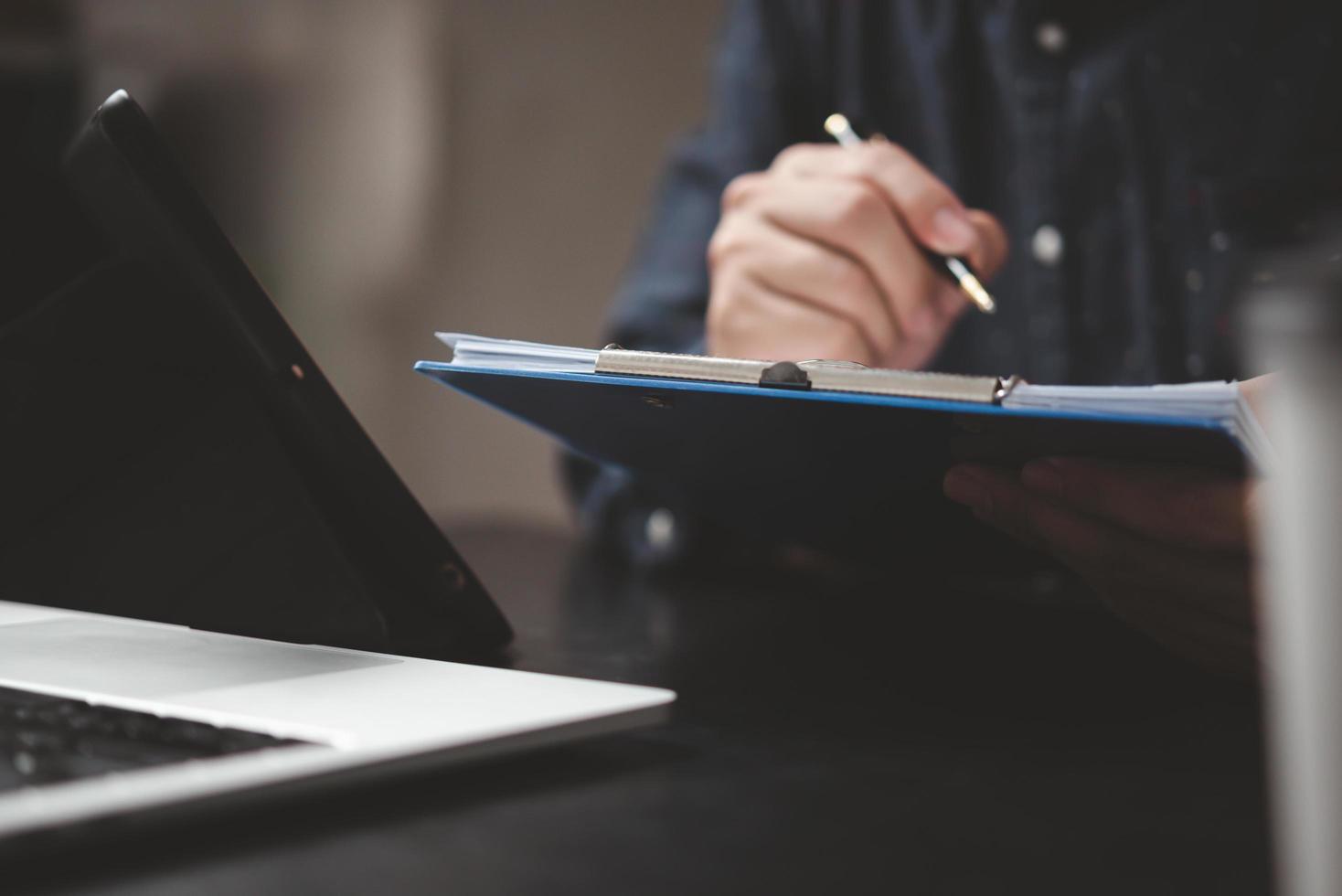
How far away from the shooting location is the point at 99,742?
251 mm

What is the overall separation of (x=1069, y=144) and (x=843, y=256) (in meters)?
0.35

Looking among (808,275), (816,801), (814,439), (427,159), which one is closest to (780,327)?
(808,275)

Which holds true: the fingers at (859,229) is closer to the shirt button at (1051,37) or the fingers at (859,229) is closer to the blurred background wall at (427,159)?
the shirt button at (1051,37)

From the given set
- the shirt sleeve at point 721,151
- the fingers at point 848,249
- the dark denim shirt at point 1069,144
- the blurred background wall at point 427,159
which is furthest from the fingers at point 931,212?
the blurred background wall at point 427,159

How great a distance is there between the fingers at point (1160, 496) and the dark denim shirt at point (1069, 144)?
0.46m

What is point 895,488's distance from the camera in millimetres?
454

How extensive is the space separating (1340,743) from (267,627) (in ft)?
1.04

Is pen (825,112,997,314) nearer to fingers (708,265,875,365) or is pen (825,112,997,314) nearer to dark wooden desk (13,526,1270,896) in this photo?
fingers (708,265,875,365)

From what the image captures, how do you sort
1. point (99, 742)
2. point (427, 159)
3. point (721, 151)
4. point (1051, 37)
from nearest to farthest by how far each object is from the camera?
point (99, 742) → point (1051, 37) → point (721, 151) → point (427, 159)

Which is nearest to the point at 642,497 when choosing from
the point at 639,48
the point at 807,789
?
the point at 807,789

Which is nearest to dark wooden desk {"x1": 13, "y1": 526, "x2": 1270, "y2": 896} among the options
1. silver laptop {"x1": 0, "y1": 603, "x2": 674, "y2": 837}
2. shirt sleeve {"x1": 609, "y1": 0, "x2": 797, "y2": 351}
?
silver laptop {"x1": 0, "y1": 603, "x2": 674, "y2": 837}

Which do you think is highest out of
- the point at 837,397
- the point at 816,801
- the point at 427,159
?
the point at 427,159

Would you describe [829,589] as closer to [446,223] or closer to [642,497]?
[642,497]

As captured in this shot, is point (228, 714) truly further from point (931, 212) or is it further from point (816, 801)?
point (931, 212)
